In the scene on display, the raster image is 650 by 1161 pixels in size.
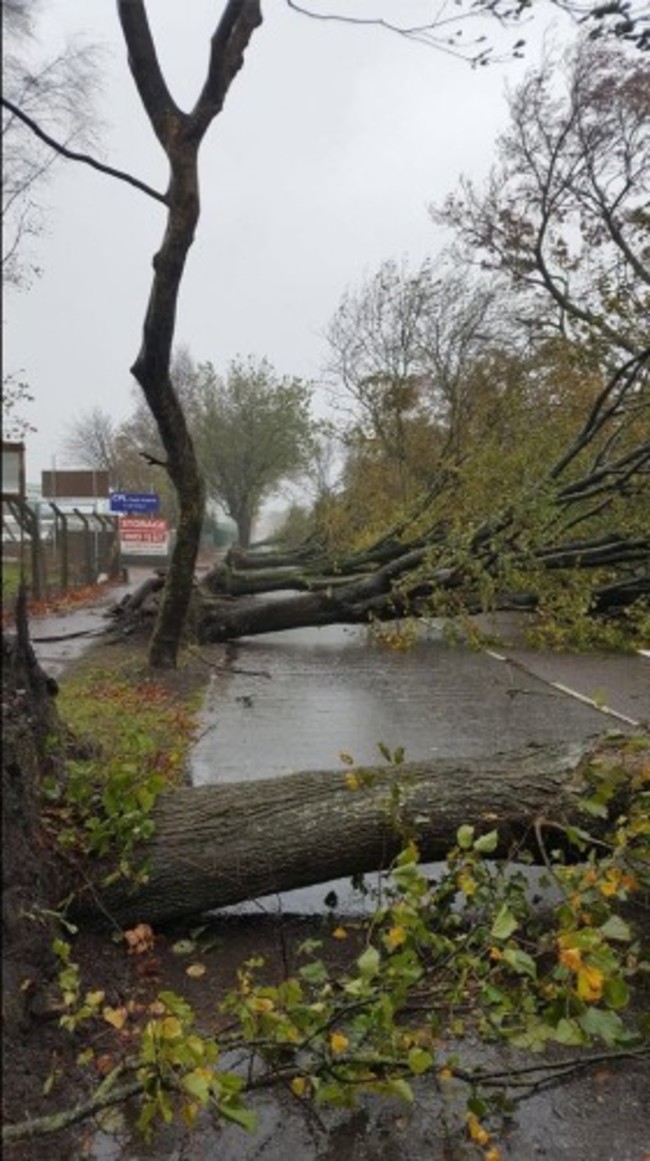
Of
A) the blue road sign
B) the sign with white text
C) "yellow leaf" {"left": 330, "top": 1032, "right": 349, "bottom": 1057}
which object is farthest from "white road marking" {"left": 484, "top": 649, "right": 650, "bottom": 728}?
the sign with white text

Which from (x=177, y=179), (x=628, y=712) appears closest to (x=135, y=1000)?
(x=628, y=712)

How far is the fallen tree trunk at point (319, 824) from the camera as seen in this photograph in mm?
3844

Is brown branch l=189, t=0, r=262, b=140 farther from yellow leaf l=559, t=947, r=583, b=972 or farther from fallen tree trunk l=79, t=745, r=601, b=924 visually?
yellow leaf l=559, t=947, r=583, b=972

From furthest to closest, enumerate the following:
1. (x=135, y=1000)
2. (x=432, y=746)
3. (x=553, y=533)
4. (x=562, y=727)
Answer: (x=553, y=533) < (x=562, y=727) < (x=432, y=746) < (x=135, y=1000)

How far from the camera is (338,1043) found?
246 cm

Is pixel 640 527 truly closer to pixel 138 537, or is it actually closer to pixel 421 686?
pixel 421 686

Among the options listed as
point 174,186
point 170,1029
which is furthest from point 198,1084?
point 174,186

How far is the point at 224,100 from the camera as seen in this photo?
28.3 ft

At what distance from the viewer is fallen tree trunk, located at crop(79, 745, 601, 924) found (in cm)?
384

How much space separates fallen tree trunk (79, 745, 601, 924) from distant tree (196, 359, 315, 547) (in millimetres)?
33715

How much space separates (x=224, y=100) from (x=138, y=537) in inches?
888

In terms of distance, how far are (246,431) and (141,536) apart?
9.66 meters

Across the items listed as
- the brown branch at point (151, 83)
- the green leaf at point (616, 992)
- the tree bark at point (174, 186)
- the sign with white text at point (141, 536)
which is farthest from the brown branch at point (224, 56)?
the sign with white text at point (141, 536)

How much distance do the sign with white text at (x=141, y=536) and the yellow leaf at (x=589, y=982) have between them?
1122 inches
